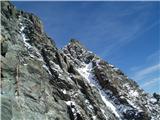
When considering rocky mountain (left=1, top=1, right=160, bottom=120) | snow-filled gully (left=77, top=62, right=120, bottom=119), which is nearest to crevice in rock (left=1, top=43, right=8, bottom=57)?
rocky mountain (left=1, top=1, right=160, bottom=120)

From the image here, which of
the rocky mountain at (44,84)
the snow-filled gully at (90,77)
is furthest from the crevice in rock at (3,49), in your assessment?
the snow-filled gully at (90,77)

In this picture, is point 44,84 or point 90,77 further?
point 90,77

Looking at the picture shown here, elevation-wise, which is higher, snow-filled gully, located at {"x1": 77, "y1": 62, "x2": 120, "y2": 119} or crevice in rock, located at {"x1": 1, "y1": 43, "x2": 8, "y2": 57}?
snow-filled gully, located at {"x1": 77, "y1": 62, "x2": 120, "y2": 119}

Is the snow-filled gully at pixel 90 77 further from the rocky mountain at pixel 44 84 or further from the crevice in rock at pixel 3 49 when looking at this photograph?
the crevice in rock at pixel 3 49

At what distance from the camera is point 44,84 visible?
54469 millimetres

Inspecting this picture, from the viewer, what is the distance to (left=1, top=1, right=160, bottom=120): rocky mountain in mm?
44000

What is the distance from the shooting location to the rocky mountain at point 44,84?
144 feet

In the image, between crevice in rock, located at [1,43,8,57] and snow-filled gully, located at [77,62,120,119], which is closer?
crevice in rock, located at [1,43,8,57]

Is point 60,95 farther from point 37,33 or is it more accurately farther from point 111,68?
point 111,68

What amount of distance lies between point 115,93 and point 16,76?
184 feet

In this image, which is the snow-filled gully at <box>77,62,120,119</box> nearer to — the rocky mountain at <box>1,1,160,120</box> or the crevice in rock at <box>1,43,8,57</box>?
the rocky mountain at <box>1,1,160,120</box>

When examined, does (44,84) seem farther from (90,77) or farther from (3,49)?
(90,77)

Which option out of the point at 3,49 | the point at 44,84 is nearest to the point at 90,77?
the point at 44,84

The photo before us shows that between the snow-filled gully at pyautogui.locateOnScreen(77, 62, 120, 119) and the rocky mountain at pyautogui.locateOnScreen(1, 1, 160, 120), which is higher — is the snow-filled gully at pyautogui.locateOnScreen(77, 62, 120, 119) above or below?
above
